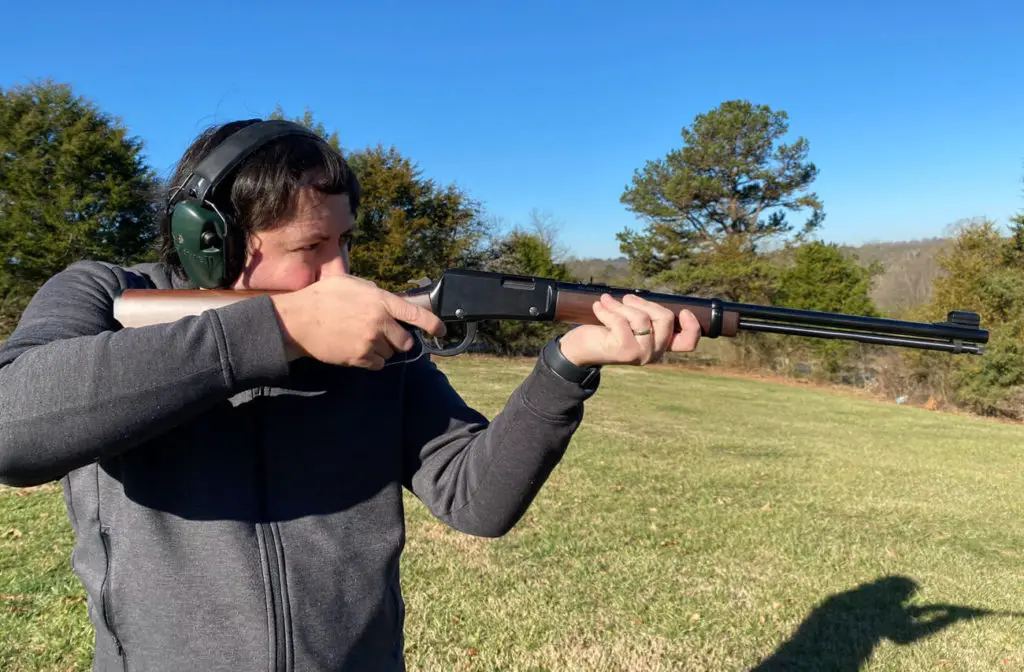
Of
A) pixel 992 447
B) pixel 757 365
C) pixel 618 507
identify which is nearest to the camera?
pixel 618 507

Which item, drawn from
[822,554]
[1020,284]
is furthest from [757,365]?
[822,554]

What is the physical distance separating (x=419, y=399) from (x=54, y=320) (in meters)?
0.90

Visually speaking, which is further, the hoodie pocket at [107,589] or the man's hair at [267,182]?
the man's hair at [267,182]

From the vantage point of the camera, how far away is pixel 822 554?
7.14 meters

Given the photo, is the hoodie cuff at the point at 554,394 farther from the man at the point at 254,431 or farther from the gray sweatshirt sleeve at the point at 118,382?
the gray sweatshirt sleeve at the point at 118,382

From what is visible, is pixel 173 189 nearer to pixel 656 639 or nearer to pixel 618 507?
pixel 656 639

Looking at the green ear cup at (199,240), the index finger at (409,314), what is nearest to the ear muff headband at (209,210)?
the green ear cup at (199,240)

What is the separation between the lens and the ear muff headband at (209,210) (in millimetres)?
1688

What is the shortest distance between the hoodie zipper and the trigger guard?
651 mm

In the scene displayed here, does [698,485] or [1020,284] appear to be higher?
[1020,284]

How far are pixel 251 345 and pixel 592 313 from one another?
4.16ft

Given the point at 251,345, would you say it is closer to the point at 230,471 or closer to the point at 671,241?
the point at 230,471

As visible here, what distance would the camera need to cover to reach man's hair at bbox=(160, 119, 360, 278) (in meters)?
1.71

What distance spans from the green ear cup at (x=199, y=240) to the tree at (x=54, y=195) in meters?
27.4
